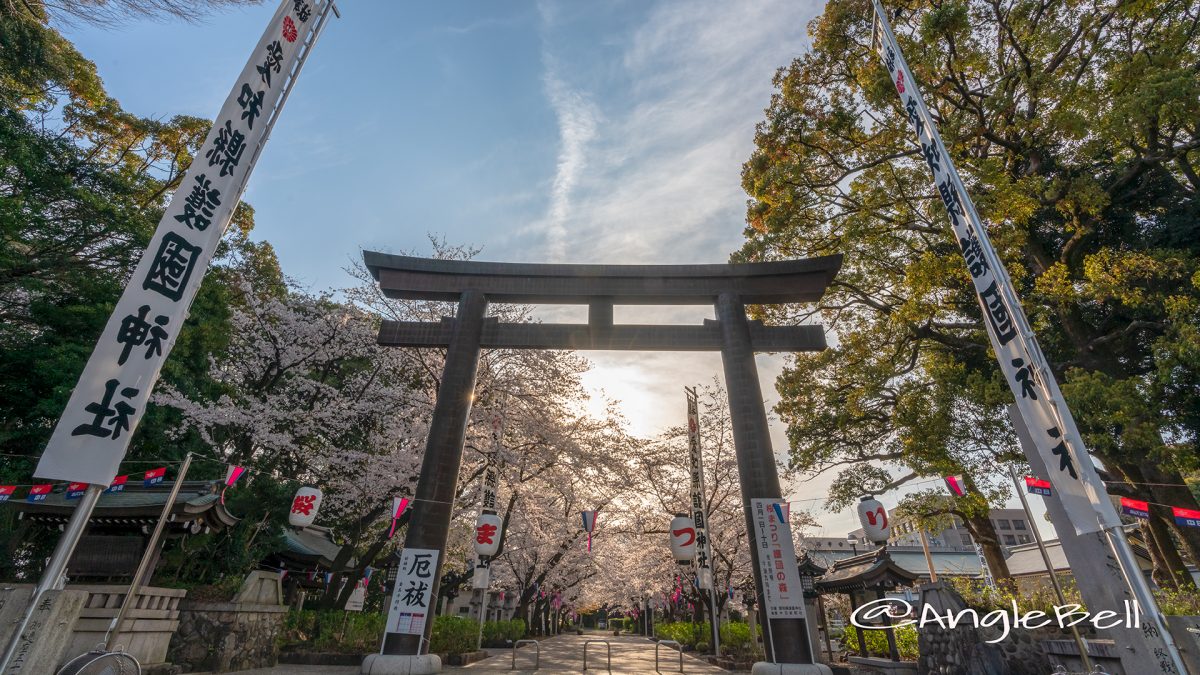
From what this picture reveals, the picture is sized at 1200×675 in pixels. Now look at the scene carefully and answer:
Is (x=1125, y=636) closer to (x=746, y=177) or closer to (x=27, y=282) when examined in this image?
(x=746, y=177)

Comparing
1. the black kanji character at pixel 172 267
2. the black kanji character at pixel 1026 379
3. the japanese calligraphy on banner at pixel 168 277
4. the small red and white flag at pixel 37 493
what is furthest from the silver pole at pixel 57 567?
the small red and white flag at pixel 37 493

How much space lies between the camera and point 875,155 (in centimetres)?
1380

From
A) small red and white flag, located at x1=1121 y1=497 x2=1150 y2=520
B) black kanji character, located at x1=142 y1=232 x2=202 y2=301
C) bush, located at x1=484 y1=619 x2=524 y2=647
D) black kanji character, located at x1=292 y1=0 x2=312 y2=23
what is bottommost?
bush, located at x1=484 y1=619 x2=524 y2=647

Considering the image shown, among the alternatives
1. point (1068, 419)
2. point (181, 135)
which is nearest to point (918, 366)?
point (1068, 419)

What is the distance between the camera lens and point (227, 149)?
566cm

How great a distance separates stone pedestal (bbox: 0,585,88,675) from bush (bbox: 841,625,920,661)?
13387 mm

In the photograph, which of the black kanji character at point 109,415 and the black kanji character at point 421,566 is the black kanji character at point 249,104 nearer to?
the black kanji character at point 109,415

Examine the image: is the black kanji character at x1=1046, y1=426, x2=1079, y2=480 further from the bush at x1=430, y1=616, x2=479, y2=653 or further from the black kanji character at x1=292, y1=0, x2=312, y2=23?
the bush at x1=430, y1=616, x2=479, y2=653

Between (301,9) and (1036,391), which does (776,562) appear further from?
(301,9)

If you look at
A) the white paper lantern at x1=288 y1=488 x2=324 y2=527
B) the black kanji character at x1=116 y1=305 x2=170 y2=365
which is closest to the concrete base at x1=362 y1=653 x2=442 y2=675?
the white paper lantern at x1=288 y1=488 x2=324 y2=527

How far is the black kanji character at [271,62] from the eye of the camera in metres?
6.18

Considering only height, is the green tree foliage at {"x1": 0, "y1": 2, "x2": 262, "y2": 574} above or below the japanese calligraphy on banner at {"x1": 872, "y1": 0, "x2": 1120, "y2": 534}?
above

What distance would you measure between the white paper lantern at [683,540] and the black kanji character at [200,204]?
10.6 m

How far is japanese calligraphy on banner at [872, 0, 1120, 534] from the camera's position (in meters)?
4.86
